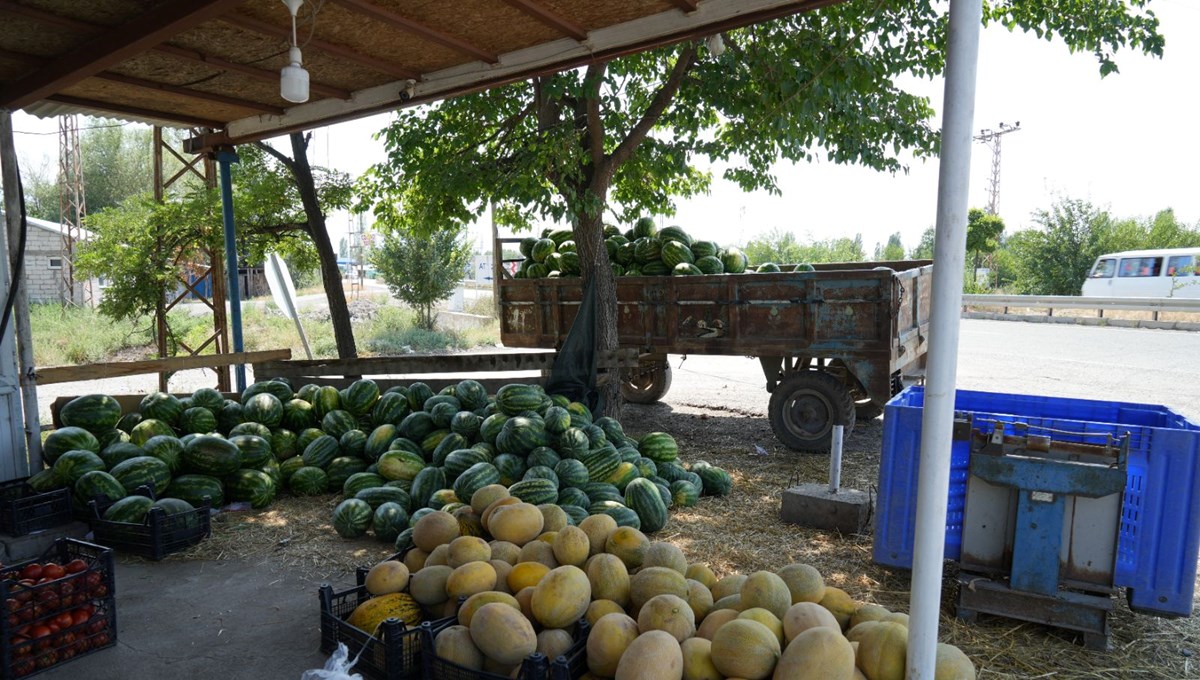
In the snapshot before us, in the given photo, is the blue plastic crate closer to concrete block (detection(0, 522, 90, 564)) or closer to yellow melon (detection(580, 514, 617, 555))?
yellow melon (detection(580, 514, 617, 555))

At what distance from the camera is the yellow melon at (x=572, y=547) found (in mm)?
3600

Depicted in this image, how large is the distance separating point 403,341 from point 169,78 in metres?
15.8

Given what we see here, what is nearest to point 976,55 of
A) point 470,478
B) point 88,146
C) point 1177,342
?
point 470,478

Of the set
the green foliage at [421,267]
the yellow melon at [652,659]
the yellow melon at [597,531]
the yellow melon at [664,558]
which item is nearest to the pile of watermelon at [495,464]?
the yellow melon at [597,531]

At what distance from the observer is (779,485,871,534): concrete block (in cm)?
551

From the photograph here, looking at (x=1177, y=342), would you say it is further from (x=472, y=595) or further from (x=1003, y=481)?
(x=472, y=595)

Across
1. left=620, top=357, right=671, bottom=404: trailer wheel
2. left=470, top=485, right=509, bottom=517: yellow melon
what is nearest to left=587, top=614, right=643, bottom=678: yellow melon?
left=470, top=485, right=509, bottom=517: yellow melon

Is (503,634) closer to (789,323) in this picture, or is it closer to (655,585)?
(655,585)

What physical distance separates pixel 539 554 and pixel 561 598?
50cm

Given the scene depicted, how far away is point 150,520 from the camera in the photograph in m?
5.15

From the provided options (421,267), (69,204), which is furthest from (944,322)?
(69,204)

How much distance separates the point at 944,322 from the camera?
7.33ft

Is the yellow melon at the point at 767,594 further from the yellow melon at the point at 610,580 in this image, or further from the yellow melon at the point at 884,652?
the yellow melon at the point at 610,580

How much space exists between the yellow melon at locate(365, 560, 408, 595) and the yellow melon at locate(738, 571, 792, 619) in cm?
175
